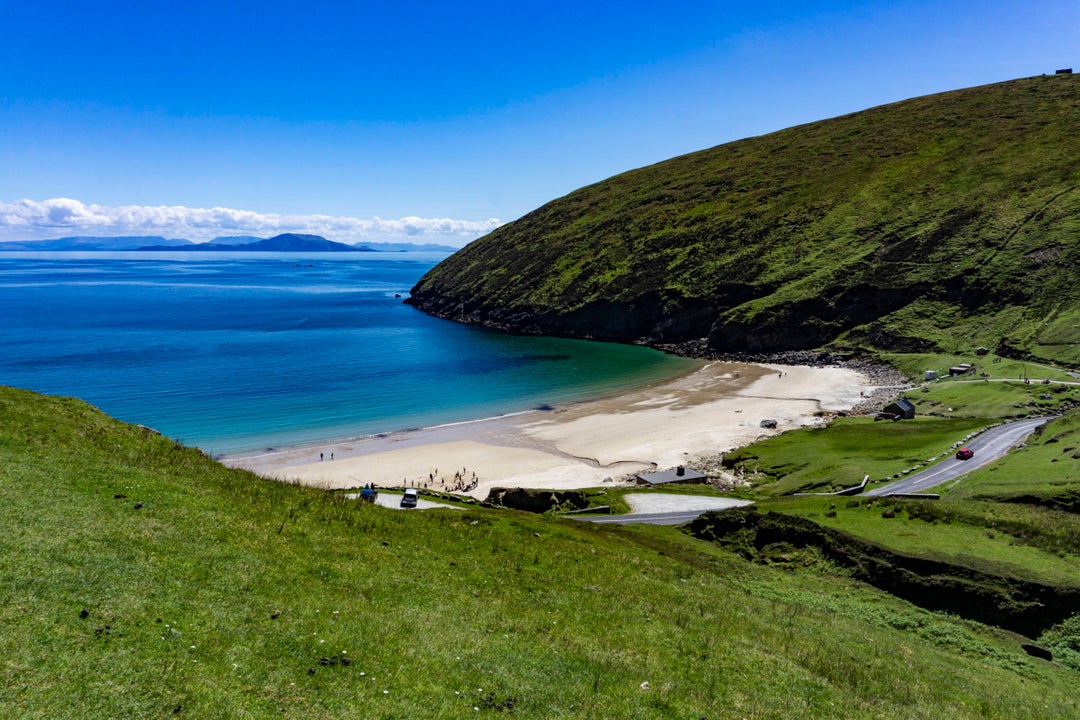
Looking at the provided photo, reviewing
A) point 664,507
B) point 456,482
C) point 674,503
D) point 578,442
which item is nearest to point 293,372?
point 578,442

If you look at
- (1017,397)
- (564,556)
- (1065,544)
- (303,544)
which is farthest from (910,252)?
(303,544)

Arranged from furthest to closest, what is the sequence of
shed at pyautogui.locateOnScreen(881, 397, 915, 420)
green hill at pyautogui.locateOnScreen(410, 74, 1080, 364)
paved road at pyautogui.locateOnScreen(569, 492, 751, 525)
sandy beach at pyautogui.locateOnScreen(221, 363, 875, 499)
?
green hill at pyautogui.locateOnScreen(410, 74, 1080, 364) < shed at pyautogui.locateOnScreen(881, 397, 915, 420) < sandy beach at pyautogui.locateOnScreen(221, 363, 875, 499) < paved road at pyautogui.locateOnScreen(569, 492, 751, 525)

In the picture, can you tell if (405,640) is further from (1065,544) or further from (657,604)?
(1065,544)

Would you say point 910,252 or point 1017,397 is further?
point 910,252

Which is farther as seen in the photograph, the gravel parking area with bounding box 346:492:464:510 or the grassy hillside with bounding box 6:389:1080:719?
the gravel parking area with bounding box 346:492:464:510

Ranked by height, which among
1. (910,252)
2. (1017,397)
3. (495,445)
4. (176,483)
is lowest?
(495,445)

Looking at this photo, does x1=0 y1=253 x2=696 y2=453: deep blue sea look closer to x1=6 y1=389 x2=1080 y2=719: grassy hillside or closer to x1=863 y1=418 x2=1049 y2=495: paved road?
x1=6 y1=389 x2=1080 y2=719: grassy hillside

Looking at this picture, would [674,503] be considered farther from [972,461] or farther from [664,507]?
[972,461]

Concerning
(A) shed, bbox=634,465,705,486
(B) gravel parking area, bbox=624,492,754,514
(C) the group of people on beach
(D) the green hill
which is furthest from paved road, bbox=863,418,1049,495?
(D) the green hill
